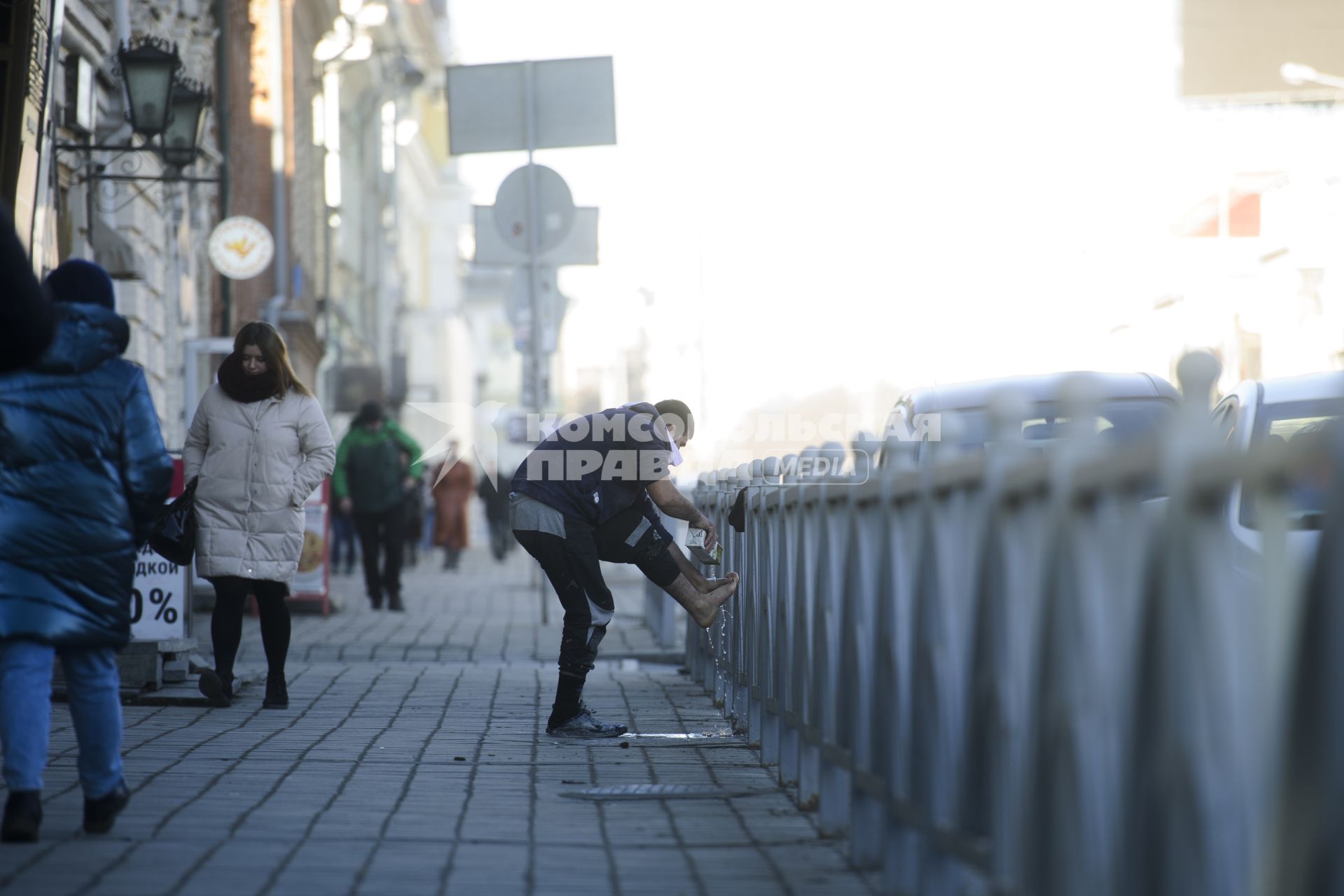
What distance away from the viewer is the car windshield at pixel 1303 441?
2674 millimetres

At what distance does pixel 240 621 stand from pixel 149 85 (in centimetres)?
680

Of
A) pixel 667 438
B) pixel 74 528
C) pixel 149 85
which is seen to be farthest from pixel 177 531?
pixel 149 85

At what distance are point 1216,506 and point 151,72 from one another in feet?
44.1

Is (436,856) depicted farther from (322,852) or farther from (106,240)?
(106,240)

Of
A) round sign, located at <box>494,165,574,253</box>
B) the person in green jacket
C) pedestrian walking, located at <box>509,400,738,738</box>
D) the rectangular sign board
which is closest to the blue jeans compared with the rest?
pedestrian walking, located at <box>509,400,738,738</box>

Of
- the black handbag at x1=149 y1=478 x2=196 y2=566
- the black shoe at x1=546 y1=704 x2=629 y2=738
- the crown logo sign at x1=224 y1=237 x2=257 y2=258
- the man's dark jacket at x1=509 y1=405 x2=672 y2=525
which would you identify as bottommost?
the black shoe at x1=546 y1=704 x2=629 y2=738

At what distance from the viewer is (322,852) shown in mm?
5562

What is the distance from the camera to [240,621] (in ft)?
32.0

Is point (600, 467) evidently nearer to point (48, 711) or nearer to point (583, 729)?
point (583, 729)

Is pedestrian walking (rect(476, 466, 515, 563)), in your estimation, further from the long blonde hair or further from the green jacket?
the long blonde hair

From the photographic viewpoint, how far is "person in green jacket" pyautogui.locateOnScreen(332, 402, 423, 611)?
58.9 feet

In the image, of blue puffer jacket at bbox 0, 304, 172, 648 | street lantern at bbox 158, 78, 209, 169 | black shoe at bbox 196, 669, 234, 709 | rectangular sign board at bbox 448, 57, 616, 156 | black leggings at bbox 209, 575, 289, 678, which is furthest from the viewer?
street lantern at bbox 158, 78, 209, 169

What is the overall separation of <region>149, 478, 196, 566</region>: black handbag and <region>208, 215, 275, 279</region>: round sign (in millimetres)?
11094

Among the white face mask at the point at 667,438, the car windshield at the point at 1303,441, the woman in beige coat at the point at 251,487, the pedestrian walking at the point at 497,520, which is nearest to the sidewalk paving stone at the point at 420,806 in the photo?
the woman in beige coat at the point at 251,487
